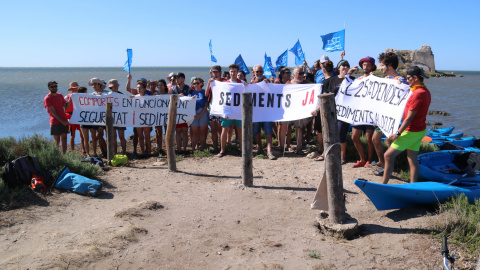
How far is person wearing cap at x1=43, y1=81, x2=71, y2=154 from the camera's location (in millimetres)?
9414

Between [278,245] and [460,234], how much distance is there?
229 centimetres

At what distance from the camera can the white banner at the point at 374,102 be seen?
6797 mm

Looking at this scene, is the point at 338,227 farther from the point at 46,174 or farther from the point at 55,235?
the point at 46,174

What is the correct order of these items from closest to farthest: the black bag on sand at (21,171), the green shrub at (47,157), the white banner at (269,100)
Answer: the black bag on sand at (21,171)
the green shrub at (47,157)
the white banner at (269,100)

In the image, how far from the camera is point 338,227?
17.3 ft

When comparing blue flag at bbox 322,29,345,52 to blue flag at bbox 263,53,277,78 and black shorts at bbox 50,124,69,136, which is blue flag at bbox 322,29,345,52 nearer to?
blue flag at bbox 263,53,277,78

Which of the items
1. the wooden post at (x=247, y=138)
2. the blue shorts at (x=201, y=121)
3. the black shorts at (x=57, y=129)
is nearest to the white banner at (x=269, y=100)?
the blue shorts at (x=201, y=121)

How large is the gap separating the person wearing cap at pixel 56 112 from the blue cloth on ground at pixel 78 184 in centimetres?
260

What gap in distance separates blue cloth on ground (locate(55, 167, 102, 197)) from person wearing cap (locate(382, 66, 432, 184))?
5236mm

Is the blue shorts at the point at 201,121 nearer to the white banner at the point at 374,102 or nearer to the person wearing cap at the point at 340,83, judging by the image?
the person wearing cap at the point at 340,83

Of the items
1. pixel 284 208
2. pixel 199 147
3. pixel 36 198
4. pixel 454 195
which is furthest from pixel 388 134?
pixel 36 198

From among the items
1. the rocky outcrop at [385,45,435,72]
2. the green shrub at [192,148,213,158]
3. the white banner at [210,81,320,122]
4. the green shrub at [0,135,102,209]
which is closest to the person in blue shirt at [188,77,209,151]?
the green shrub at [192,148,213,158]

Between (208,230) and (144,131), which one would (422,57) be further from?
(208,230)

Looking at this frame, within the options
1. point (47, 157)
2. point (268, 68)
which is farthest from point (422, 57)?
point (47, 157)
